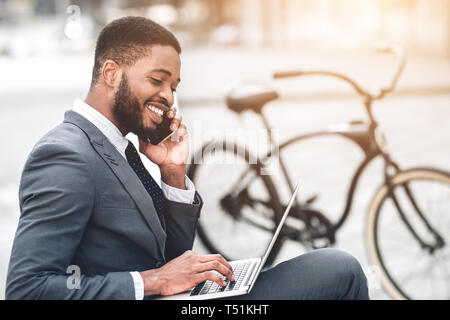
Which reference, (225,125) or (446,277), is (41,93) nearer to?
(225,125)

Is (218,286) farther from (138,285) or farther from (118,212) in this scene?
(118,212)

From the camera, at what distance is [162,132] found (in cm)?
219

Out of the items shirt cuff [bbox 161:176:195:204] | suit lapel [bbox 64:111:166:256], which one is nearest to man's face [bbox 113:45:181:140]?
suit lapel [bbox 64:111:166:256]

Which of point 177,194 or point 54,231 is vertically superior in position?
point 54,231

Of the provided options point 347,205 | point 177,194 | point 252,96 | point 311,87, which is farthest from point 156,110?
point 311,87

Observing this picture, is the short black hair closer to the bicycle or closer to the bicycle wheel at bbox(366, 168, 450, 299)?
the bicycle

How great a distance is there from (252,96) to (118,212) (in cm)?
190

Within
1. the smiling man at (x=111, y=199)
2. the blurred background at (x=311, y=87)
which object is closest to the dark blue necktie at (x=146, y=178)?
the smiling man at (x=111, y=199)

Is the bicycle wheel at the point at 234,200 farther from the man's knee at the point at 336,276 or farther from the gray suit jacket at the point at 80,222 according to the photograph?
the gray suit jacket at the point at 80,222

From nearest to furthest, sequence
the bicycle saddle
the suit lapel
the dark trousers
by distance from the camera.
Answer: the suit lapel → the dark trousers → the bicycle saddle

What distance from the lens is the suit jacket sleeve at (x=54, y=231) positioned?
1.60 meters

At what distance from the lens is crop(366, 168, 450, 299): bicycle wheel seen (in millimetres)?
3242

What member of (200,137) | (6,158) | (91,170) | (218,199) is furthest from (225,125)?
(91,170)

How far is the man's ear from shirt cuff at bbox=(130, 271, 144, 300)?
636 millimetres
